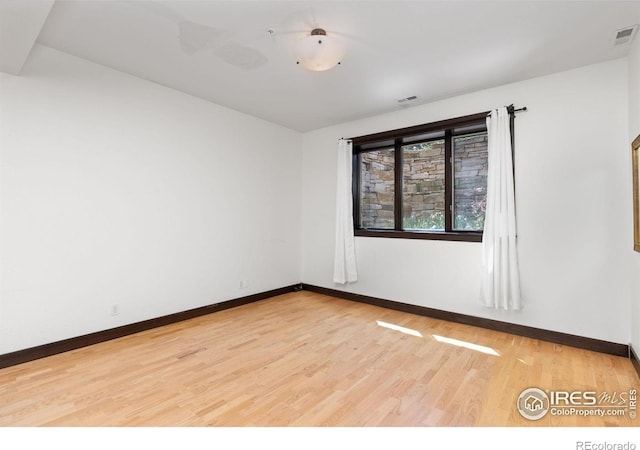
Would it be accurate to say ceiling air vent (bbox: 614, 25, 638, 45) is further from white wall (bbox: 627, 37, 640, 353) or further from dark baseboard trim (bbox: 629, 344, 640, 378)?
dark baseboard trim (bbox: 629, 344, 640, 378)

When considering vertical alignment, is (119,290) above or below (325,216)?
below

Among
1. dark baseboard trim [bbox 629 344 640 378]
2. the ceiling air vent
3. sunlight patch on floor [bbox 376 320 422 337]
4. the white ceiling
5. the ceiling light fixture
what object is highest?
the white ceiling

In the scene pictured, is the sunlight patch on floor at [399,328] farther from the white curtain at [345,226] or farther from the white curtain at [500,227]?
the white curtain at [345,226]

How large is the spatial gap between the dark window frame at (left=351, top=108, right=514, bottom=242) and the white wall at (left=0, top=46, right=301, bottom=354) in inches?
58.2

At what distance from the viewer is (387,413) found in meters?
1.94

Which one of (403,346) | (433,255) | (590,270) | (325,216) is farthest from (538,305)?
(325,216)

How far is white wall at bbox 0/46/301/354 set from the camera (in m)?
2.61

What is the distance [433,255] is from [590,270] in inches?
59.0

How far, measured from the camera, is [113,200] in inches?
123

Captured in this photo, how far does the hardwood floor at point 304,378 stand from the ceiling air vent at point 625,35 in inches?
105

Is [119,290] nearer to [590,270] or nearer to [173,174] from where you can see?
[173,174]

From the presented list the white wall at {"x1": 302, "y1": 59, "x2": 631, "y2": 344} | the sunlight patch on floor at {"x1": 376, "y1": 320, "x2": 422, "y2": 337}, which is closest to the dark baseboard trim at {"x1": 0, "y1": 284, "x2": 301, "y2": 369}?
the sunlight patch on floor at {"x1": 376, "y1": 320, "x2": 422, "y2": 337}

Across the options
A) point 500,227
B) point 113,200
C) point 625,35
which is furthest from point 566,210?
point 113,200

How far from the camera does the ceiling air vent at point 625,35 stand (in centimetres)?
239
